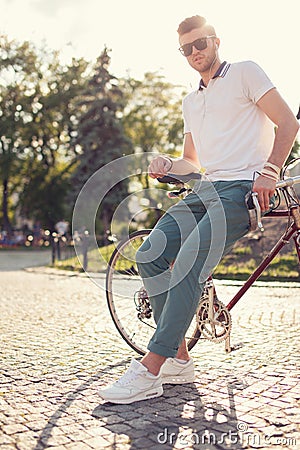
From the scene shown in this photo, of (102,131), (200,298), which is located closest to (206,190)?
(200,298)

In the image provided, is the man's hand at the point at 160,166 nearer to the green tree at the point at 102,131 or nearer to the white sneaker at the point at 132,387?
the white sneaker at the point at 132,387

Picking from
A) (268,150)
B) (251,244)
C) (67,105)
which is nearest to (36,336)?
(268,150)

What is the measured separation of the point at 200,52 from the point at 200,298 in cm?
133

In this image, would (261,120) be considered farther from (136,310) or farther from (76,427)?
(76,427)

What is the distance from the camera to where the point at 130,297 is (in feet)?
13.2

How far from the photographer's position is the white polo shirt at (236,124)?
11.1ft

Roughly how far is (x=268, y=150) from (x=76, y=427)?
175cm

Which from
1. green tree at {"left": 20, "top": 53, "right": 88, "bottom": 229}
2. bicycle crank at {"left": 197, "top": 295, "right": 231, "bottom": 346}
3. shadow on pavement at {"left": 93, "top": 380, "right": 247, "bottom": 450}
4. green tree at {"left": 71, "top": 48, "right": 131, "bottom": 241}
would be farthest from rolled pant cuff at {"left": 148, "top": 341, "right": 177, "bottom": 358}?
green tree at {"left": 20, "top": 53, "right": 88, "bottom": 229}

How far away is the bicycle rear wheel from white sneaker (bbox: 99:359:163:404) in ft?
2.28

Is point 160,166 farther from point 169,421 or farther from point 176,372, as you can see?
point 169,421

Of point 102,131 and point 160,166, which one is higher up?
point 102,131

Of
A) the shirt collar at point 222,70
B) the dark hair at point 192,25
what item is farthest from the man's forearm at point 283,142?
the dark hair at point 192,25

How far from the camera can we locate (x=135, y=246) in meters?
3.96

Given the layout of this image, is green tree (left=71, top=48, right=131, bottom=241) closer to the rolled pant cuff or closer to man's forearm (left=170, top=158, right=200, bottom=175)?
man's forearm (left=170, top=158, right=200, bottom=175)
